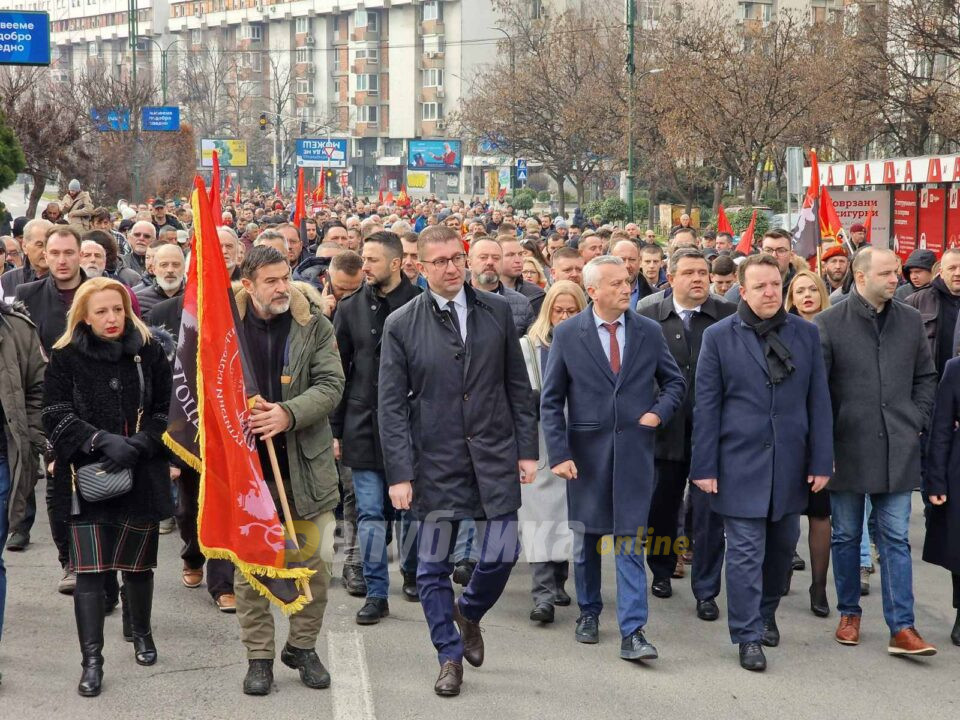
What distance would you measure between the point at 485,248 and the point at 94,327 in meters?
3.18

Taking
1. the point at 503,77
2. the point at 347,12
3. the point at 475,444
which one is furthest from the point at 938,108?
the point at 347,12

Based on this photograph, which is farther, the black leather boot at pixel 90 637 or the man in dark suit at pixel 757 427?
the man in dark suit at pixel 757 427

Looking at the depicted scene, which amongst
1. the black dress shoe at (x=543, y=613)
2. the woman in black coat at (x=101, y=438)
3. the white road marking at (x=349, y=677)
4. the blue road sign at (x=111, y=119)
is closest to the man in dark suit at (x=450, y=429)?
the white road marking at (x=349, y=677)

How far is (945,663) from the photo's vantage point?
651 cm

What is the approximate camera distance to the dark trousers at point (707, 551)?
7336mm

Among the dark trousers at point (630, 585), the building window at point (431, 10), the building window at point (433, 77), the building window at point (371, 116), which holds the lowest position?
the dark trousers at point (630, 585)

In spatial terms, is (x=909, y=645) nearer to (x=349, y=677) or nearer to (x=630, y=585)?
(x=630, y=585)

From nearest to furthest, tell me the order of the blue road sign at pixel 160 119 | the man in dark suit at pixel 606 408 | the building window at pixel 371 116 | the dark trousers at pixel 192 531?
the man in dark suit at pixel 606 408 → the dark trousers at pixel 192 531 → the blue road sign at pixel 160 119 → the building window at pixel 371 116

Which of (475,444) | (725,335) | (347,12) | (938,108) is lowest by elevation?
(475,444)

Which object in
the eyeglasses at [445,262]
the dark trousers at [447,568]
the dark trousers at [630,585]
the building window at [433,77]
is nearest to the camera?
the dark trousers at [447,568]

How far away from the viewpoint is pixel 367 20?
10881cm

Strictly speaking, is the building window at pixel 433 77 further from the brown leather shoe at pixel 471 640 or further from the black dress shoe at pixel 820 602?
the brown leather shoe at pixel 471 640

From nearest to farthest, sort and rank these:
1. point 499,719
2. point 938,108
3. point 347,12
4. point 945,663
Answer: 1. point 499,719
2. point 945,663
3. point 938,108
4. point 347,12

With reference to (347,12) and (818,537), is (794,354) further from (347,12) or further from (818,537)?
(347,12)
